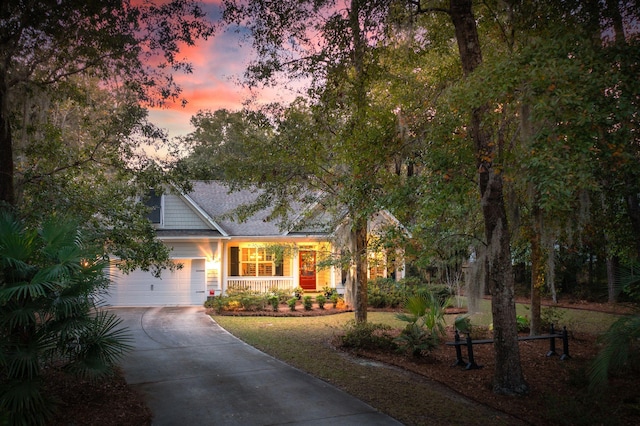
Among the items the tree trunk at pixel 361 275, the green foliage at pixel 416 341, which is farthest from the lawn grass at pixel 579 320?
the green foliage at pixel 416 341

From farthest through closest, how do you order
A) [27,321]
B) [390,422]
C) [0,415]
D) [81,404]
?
1. [81,404]
2. [390,422]
3. [27,321]
4. [0,415]

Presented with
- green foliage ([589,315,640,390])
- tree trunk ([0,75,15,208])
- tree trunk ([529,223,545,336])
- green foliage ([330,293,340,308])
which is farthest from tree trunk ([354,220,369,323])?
tree trunk ([0,75,15,208])

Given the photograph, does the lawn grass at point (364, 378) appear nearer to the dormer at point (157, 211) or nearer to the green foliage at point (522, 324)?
the green foliage at point (522, 324)

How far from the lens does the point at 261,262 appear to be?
22297 millimetres

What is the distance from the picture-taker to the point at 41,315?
243 inches

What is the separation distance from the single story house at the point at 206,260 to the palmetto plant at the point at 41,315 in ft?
43.0

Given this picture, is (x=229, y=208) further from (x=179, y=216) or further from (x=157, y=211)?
(x=157, y=211)

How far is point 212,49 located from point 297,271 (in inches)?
500

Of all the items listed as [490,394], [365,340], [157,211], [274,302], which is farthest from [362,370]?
[157,211]

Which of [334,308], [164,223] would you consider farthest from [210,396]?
[164,223]

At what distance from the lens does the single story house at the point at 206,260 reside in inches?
805

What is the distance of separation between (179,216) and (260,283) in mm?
4774

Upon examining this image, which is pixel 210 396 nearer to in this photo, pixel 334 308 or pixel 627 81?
pixel 627 81

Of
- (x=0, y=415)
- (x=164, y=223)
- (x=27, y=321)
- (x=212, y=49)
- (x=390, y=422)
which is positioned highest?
(x=212, y=49)
